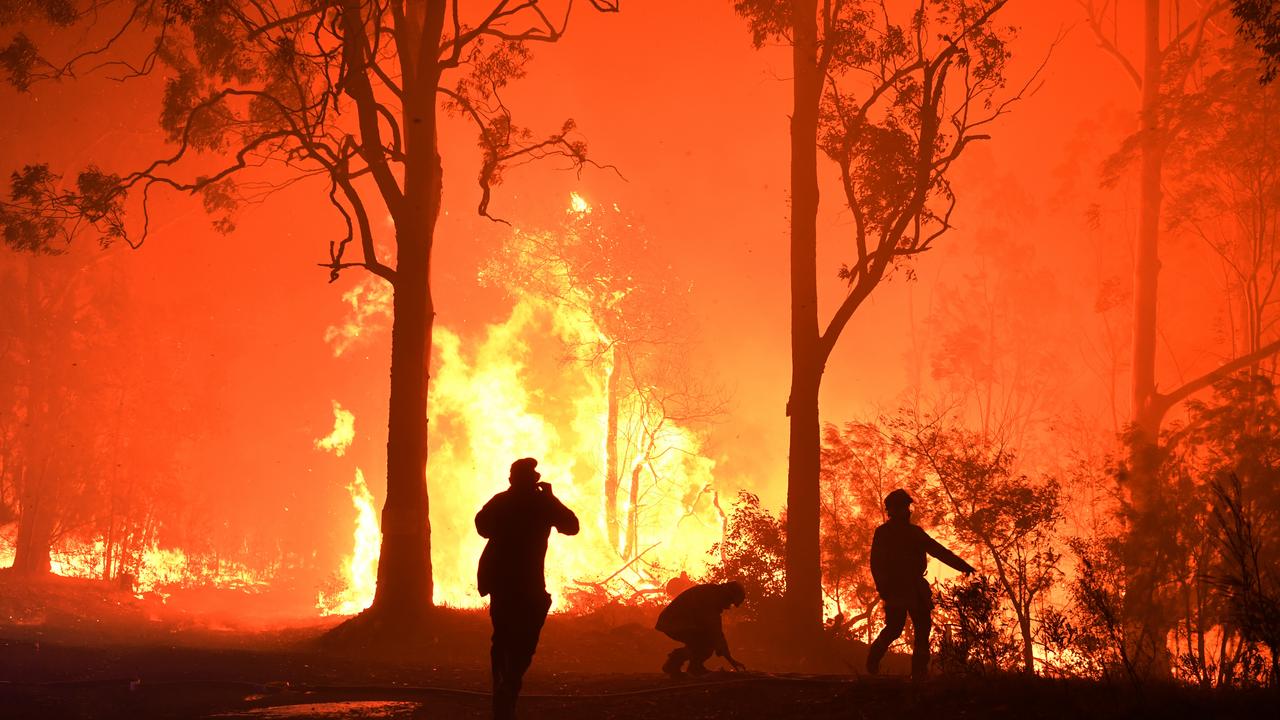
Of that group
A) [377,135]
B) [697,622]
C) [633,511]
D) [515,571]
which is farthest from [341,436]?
[515,571]

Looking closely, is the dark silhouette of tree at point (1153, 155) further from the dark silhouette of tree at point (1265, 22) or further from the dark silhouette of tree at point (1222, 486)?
the dark silhouette of tree at point (1265, 22)

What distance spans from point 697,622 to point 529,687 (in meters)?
1.92

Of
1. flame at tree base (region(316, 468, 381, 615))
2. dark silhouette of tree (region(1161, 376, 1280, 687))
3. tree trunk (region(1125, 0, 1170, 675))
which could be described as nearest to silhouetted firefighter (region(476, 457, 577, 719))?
tree trunk (region(1125, 0, 1170, 675))

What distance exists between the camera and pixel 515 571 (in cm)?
751

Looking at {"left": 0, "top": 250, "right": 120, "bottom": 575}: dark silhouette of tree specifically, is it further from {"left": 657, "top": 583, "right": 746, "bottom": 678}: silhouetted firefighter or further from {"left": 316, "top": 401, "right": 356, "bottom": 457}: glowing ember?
{"left": 657, "top": 583, "right": 746, "bottom": 678}: silhouetted firefighter

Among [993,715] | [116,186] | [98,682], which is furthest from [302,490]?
[993,715]

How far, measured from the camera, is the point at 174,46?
2352 cm

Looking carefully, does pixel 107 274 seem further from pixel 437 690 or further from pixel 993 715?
pixel 993 715

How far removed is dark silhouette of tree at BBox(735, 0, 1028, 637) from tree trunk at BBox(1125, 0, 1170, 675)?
20.3 feet

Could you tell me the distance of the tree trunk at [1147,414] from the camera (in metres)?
17.6

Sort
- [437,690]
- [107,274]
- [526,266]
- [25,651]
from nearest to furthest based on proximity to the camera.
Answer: [437,690] < [25,651] < [526,266] < [107,274]

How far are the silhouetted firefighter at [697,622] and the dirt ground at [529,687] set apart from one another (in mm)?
479

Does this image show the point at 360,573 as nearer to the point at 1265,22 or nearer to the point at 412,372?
the point at 412,372

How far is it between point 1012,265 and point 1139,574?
52.4 metres
